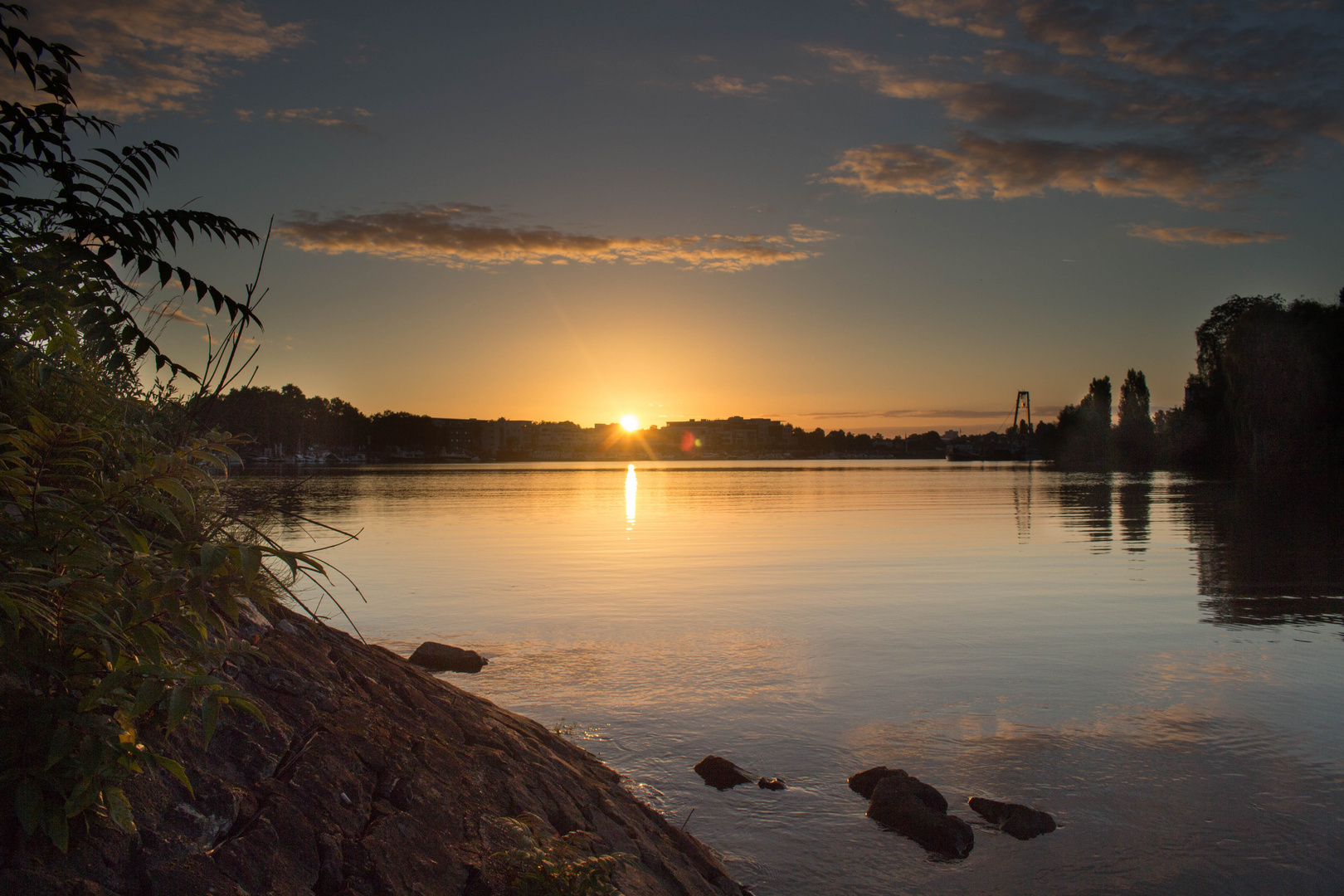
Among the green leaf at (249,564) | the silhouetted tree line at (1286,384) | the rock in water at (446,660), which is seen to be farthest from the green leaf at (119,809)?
the silhouetted tree line at (1286,384)

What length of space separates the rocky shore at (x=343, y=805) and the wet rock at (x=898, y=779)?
2.14m

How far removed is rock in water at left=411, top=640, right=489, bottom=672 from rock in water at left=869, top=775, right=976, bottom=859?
676 cm

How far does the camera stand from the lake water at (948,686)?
6992 millimetres

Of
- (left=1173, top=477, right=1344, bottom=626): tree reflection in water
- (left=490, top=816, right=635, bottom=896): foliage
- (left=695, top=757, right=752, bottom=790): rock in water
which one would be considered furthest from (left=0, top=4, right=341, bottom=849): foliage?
(left=1173, top=477, right=1344, bottom=626): tree reflection in water

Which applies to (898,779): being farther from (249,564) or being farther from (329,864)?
(249,564)

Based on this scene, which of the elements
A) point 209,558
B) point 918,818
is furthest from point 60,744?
point 918,818

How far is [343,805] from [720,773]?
4651 mm

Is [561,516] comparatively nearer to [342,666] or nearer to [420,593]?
[420,593]

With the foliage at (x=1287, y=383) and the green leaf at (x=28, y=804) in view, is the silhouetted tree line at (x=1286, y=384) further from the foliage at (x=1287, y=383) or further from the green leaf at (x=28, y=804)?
the green leaf at (x=28, y=804)

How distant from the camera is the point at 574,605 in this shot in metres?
18.2

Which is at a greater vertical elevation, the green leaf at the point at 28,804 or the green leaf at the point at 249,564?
the green leaf at the point at 249,564

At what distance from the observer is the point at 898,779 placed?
25.1 feet

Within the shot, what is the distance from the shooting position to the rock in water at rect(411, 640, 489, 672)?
12.3m

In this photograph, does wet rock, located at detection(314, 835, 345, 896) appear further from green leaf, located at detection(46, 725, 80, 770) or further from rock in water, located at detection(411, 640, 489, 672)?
rock in water, located at detection(411, 640, 489, 672)
